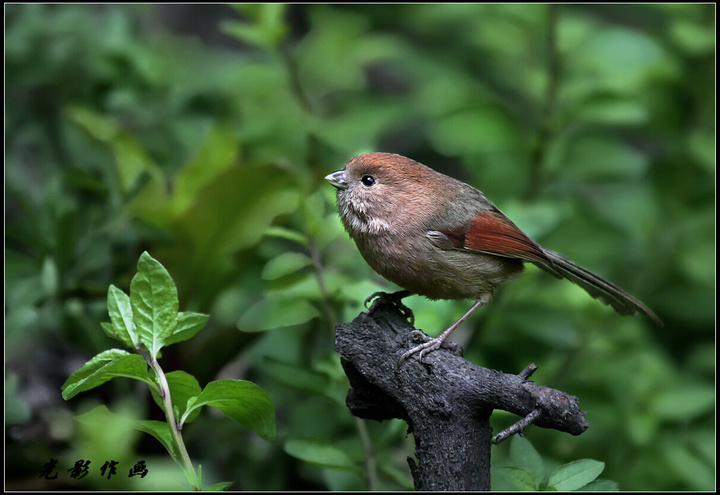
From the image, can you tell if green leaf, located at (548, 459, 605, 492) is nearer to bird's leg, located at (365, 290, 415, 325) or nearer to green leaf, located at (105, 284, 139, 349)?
bird's leg, located at (365, 290, 415, 325)

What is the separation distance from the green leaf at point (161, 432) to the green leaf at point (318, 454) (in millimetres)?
581

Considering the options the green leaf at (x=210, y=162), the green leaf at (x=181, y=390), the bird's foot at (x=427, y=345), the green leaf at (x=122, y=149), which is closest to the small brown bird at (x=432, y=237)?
the bird's foot at (x=427, y=345)

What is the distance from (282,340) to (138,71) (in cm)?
172

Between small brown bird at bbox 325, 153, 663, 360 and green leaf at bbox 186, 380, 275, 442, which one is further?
small brown bird at bbox 325, 153, 663, 360

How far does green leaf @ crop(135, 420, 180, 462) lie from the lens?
5.99 ft

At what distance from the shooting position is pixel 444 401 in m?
1.87

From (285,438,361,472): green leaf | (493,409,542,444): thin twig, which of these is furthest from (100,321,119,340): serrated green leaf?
(493,409,542,444): thin twig

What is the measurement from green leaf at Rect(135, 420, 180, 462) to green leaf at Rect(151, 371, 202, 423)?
0.16 feet

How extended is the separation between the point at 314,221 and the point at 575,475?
4.74 feet

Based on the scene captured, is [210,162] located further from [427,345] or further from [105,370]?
[105,370]

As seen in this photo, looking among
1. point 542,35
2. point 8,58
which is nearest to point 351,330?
point 8,58

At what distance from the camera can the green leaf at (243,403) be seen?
180 centimetres

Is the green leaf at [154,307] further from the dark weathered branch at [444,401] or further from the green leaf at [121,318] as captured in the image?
the dark weathered branch at [444,401]

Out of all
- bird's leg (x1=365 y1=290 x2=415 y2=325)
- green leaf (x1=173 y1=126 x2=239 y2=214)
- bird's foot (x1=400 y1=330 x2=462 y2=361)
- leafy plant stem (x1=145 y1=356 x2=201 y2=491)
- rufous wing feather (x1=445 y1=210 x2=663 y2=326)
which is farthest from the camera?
green leaf (x1=173 y1=126 x2=239 y2=214)
